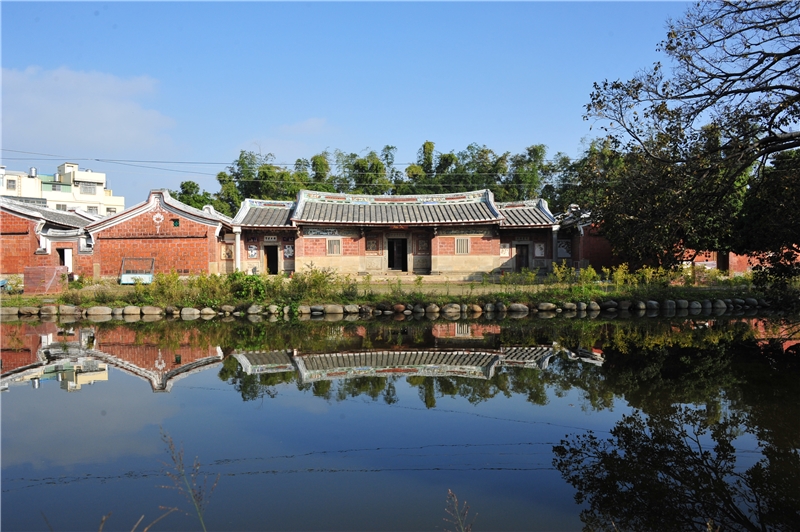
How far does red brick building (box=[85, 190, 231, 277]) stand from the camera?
23547 millimetres

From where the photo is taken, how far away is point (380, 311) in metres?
16.9

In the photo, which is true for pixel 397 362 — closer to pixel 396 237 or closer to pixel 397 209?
pixel 396 237

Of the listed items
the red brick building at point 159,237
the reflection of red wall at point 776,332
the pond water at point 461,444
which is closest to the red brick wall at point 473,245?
the red brick building at point 159,237

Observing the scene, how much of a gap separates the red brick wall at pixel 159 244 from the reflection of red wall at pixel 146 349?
10.3 m

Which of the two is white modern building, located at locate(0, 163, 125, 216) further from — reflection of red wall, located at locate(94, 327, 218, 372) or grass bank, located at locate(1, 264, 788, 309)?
reflection of red wall, located at locate(94, 327, 218, 372)

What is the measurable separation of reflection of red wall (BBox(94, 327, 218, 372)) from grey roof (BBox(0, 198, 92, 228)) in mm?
13977

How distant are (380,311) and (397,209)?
11.2 m

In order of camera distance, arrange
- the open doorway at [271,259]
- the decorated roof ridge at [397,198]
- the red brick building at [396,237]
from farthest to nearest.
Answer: the decorated roof ridge at [397,198], the open doorway at [271,259], the red brick building at [396,237]

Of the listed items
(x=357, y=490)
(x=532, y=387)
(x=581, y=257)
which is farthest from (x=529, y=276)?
(x=357, y=490)

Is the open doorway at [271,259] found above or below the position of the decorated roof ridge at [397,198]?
below

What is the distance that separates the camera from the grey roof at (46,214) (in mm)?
24016

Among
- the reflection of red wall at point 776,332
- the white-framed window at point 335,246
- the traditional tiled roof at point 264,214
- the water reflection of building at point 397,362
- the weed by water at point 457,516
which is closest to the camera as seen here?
the weed by water at point 457,516

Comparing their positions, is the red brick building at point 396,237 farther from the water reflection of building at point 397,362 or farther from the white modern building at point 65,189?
the white modern building at point 65,189

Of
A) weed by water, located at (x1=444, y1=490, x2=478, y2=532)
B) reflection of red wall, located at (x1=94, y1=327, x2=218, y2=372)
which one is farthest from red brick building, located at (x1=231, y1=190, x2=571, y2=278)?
weed by water, located at (x1=444, y1=490, x2=478, y2=532)
